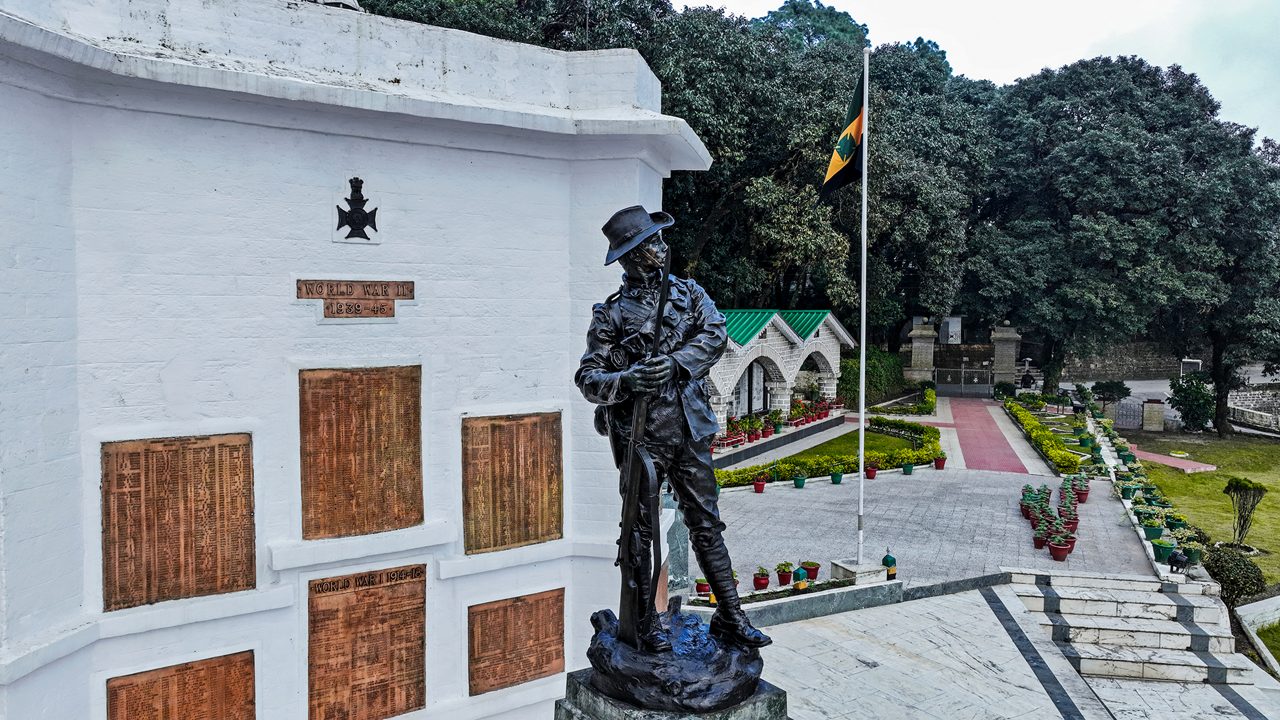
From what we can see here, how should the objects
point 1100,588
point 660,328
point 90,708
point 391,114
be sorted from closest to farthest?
1. point 660,328
2. point 90,708
3. point 391,114
4. point 1100,588

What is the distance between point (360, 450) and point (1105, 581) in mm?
11393

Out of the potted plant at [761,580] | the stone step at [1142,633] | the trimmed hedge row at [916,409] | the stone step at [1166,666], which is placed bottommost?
the stone step at [1166,666]

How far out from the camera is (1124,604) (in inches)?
485

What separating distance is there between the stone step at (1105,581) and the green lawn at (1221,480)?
4.56m

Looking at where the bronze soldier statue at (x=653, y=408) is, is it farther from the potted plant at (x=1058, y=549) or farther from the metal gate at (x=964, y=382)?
the metal gate at (x=964, y=382)

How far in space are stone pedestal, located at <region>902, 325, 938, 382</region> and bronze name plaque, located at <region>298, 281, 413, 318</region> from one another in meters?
35.9

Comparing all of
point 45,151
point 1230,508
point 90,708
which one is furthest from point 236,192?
point 1230,508

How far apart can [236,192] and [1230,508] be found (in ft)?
78.3

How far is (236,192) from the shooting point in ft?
22.5

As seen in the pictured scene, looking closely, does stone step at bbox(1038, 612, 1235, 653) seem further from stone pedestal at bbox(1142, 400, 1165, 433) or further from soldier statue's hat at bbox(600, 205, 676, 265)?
Result: stone pedestal at bbox(1142, 400, 1165, 433)

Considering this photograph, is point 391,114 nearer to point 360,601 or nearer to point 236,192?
point 236,192

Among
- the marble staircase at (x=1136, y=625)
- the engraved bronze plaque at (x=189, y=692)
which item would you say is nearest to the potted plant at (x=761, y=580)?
the marble staircase at (x=1136, y=625)

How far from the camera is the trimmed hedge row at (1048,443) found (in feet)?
72.0

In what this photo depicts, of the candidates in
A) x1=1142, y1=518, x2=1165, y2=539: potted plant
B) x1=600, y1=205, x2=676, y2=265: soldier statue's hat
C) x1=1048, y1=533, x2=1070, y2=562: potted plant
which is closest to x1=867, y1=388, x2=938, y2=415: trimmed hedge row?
x1=1142, y1=518, x2=1165, y2=539: potted plant
